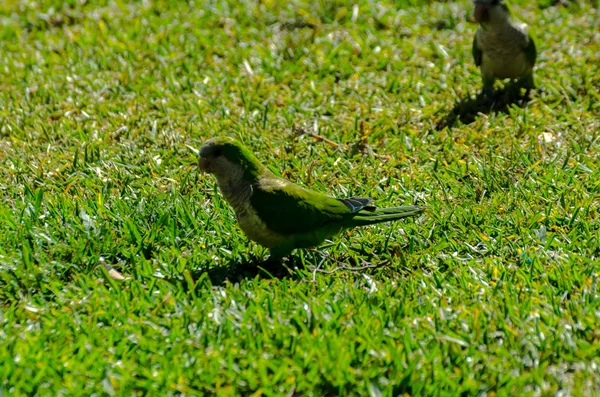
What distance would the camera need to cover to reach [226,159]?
4152 mm

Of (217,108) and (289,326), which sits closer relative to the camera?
(289,326)

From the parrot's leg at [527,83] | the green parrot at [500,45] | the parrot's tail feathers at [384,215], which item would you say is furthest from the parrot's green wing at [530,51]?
the parrot's tail feathers at [384,215]

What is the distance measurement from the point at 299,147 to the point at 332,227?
1.51 m

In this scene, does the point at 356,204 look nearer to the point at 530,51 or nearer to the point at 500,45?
the point at 500,45

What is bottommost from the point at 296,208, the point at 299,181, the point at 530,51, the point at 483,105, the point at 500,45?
the point at 483,105

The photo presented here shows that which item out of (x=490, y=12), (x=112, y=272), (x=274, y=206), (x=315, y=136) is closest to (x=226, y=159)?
(x=274, y=206)

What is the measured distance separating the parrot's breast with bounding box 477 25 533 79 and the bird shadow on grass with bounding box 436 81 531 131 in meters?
0.16

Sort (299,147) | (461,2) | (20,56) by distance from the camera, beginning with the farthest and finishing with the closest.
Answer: (461,2) < (20,56) < (299,147)

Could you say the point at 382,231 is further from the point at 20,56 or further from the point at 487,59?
the point at 20,56

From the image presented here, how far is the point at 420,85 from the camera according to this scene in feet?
21.0

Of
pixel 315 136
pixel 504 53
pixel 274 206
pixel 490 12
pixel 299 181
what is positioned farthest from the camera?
pixel 490 12

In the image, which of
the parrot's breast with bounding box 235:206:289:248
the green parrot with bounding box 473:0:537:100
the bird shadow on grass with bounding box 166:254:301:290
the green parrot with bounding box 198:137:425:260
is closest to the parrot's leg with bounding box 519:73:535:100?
the green parrot with bounding box 473:0:537:100

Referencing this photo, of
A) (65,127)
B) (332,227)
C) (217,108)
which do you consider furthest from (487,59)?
(65,127)

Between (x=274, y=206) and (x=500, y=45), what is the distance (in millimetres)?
2786
